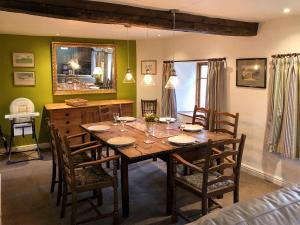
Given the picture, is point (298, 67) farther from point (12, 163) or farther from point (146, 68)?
point (12, 163)

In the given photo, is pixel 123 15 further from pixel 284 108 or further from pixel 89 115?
pixel 89 115

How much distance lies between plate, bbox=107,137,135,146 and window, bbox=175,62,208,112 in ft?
8.74

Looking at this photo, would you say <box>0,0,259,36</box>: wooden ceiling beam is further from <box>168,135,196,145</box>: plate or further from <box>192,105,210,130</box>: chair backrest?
<box>168,135,196,145</box>: plate

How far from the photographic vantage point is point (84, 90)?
18.1 feet

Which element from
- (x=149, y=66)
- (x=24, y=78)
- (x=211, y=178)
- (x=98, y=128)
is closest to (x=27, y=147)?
(x=24, y=78)

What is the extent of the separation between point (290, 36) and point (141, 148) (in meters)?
2.33

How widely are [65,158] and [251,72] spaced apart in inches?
110

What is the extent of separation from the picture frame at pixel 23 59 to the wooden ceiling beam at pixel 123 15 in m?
2.79

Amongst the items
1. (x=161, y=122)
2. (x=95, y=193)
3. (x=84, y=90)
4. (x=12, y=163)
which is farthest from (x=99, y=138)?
(x=84, y=90)

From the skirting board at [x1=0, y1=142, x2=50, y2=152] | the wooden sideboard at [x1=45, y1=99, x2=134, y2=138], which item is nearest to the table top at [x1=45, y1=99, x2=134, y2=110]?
the wooden sideboard at [x1=45, y1=99, x2=134, y2=138]

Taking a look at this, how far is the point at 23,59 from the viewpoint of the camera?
493 cm

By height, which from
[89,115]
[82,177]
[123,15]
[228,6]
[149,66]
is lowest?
[82,177]

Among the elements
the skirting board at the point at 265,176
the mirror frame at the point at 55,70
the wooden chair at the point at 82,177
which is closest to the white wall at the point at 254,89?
the skirting board at the point at 265,176

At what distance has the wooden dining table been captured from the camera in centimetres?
270
